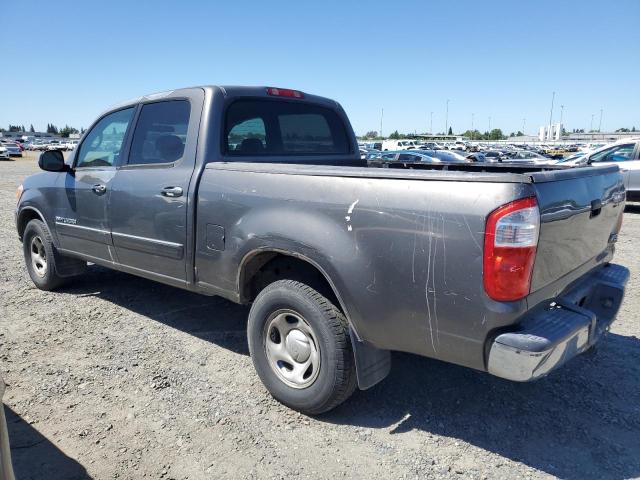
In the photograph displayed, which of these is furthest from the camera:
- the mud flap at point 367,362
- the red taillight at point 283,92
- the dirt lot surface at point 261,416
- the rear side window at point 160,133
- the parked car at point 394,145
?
the parked car at point 394,145

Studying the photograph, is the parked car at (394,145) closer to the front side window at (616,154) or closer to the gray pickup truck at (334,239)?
the front side window at (616,154)

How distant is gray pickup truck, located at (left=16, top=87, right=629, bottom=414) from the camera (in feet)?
7.43

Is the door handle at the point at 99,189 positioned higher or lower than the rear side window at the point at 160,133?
lower

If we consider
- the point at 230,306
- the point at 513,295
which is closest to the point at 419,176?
the point at 513,295

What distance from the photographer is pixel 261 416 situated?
10.0 ft

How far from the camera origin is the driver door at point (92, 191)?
13.9 ft

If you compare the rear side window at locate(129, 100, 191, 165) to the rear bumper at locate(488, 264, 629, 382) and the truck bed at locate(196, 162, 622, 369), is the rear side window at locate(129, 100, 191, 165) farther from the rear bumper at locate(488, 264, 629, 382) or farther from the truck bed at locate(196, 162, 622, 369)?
the rear bumper at locate(488, 264, 629, 382)

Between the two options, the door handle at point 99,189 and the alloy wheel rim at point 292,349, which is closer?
the alloy wheel rim at point 292,349

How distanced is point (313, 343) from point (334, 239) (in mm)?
688

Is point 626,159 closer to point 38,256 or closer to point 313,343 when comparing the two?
point 313,343

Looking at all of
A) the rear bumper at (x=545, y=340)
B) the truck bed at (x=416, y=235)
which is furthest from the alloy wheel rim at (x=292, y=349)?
the rear bumper at (x=545, y=340)

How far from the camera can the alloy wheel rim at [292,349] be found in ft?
9.78

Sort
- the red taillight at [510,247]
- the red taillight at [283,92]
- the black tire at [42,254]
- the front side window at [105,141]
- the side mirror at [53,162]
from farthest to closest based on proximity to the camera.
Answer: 1. the black tire at [42,254]
2. the side mirror at [53,162]
3. the front side window at [105,141]
4. the red taillight at [283,92]
5. the red taillight at [510,247]

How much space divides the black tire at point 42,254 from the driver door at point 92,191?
300mm
